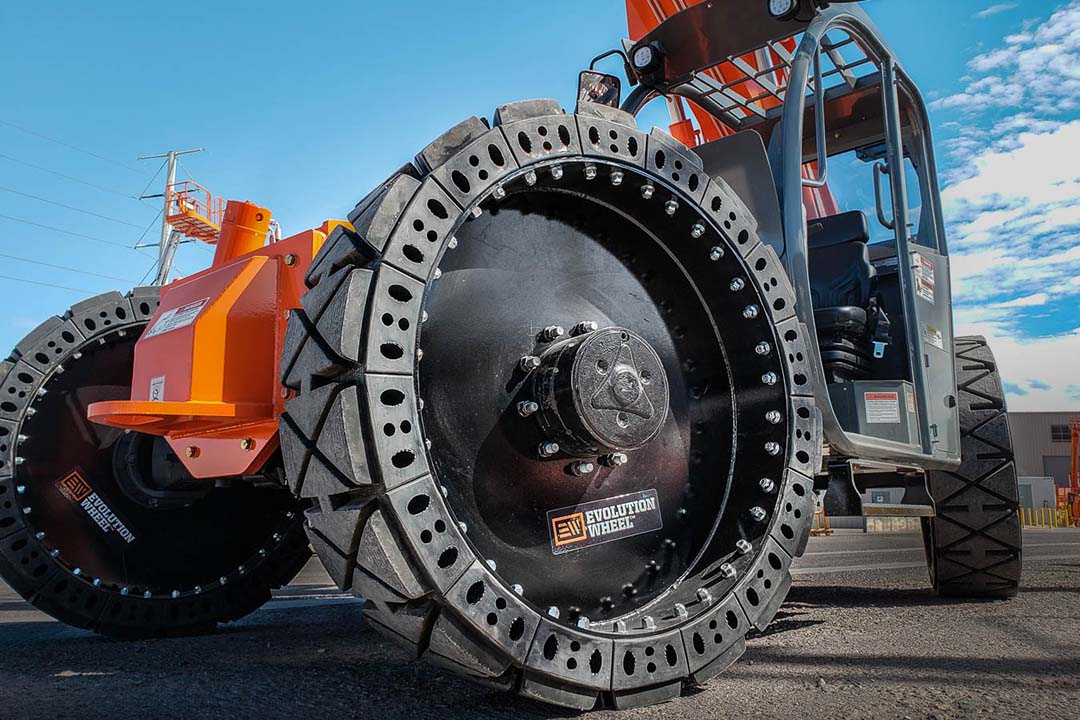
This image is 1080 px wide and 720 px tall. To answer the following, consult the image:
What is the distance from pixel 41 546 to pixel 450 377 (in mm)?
2385

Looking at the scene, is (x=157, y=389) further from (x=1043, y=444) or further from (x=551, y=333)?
(x=1043, y=444)

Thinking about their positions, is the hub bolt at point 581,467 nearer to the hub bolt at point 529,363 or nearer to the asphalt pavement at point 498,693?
the hub bolt at point 529,363

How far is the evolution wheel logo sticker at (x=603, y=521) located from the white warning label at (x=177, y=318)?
1335 millimetres

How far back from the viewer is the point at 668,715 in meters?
1.86

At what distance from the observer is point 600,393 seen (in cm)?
198

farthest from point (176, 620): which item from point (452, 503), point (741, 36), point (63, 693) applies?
point (741, 36)

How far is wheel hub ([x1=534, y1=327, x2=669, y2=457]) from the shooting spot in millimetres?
1979


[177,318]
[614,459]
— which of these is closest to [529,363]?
[614,459]

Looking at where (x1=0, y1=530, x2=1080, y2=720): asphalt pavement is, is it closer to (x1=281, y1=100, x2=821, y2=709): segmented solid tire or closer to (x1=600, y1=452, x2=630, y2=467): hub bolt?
(x1=281, y1=100, x2=821, y2=709): segmented solid tire

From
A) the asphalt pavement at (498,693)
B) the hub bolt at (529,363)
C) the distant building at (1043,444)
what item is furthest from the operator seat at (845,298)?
the distant building at (1043,444)

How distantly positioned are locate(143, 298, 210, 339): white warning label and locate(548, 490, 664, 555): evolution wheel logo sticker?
1335mm

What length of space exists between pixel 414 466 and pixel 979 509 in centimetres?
398

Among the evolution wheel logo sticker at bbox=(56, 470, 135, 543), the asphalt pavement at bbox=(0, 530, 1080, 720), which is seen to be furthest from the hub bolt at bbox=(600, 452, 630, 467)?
the evolution wheel logo sticker at bbox=(56, 470, 135, 543)

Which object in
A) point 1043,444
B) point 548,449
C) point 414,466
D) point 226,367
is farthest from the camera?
point 1043,444
